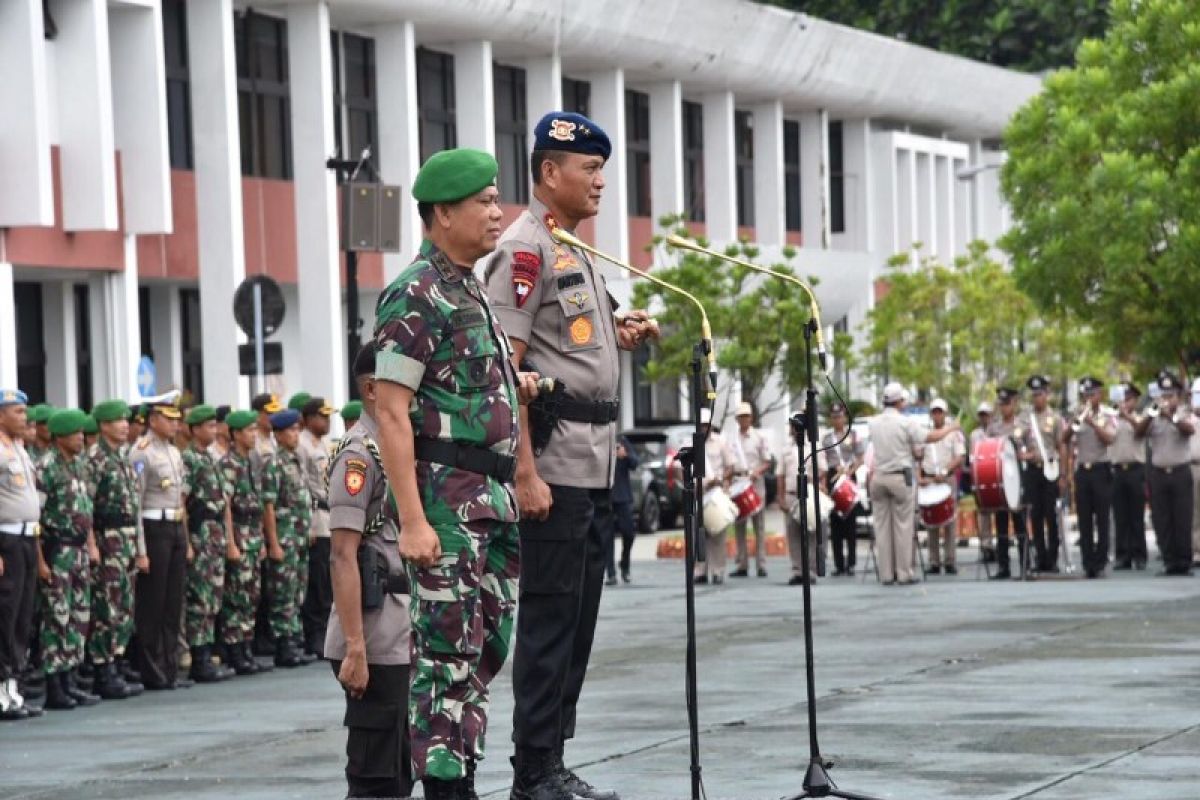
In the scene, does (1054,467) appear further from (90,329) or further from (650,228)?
(650,228)

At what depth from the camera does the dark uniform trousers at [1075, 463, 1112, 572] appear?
27547 mm

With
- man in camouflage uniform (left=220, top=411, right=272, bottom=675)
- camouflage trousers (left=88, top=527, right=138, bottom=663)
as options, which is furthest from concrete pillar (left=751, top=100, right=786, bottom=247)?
camouflage trousers (left=88, top=527, right=138, bottom=663)

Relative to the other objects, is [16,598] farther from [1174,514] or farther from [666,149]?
[666,149]

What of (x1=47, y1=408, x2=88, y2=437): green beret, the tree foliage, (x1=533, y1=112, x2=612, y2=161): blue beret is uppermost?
the tree foliage

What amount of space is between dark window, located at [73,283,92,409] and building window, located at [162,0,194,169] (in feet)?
8.13

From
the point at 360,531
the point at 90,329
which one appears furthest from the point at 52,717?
the point at 90,329

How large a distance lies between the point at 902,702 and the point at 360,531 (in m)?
6.39

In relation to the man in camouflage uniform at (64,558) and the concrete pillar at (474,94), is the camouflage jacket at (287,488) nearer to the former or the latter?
the man in camouflage uniform at (64,558)

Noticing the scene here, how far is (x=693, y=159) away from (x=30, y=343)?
23.4 metres

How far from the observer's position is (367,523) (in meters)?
9.10

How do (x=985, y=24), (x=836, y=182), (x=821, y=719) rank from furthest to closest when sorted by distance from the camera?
1. (x=985, y=24)
2. (x=836, y=182)
3. (x=821, y=719)

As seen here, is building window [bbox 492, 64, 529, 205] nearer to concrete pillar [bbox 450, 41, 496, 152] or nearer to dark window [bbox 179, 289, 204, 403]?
concrete pillar [bbox 450, 41, 496, 152]

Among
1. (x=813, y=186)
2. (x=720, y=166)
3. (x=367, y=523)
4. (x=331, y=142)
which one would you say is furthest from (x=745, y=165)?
(x=367, y=523)

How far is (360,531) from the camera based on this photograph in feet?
29.6
